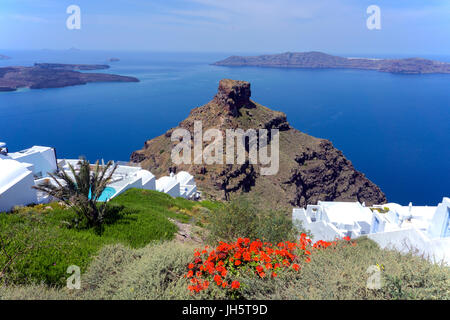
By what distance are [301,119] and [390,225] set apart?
77.8 metres

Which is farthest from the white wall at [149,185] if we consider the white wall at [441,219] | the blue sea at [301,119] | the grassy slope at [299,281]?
the blue sea at [301,119]

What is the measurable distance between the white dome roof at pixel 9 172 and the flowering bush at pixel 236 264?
24.8 feet

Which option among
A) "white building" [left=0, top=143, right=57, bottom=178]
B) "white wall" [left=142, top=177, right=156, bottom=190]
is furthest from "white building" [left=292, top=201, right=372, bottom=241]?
"white building" [left=0, top=143, right=57, bottom=178]

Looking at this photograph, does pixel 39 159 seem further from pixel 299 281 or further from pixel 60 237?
pixel 299 281

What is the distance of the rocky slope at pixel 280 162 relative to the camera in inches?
1390

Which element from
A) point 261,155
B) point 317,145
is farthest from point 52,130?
point 317,145

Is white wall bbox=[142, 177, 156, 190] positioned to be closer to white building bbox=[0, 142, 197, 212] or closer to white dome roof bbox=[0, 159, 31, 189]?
white building bbox=[0, 142, 197, 212]

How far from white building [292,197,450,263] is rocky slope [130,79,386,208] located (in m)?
18.0

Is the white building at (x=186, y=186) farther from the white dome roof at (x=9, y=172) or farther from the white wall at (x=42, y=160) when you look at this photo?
the white dome roof at (x=9, y=172)

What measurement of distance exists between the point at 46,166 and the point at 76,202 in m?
9.25

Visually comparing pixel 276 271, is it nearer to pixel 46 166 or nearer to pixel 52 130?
pixel 46 166

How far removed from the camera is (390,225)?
453 inches

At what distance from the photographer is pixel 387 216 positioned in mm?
12922

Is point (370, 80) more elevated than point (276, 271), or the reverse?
point (370, 80)
